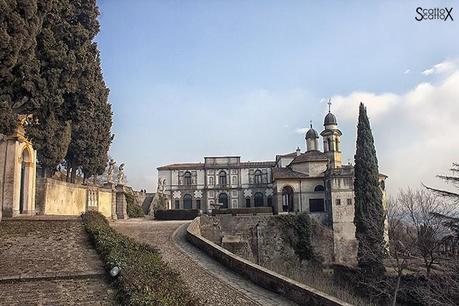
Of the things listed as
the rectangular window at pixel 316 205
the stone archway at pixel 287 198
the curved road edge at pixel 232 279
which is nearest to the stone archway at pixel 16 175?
the curved road edge at pixel 232 279

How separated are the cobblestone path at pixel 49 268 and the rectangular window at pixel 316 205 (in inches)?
1366

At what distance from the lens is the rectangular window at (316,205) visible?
156 ft

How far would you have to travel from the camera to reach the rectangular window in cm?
4741

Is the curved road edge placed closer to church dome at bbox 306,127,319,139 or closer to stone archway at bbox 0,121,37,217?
stone archway at bbox 0,121,37,217

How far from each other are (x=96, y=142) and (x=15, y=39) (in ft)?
72.3

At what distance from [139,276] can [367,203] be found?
90.7 ft

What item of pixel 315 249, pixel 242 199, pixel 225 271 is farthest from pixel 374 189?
pixel 242 199

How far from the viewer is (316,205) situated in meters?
47.8

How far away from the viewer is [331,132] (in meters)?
54.0

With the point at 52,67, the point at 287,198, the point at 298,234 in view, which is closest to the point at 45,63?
the point at 52,67

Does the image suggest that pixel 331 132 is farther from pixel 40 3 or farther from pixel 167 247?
pixel 40 3

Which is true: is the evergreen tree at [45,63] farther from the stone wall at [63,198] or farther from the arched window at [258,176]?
the arched window at [258,176]

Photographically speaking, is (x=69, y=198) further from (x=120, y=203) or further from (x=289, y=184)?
(x=289, y=184)

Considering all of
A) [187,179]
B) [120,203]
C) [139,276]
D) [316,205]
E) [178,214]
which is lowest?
[139,276]
